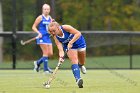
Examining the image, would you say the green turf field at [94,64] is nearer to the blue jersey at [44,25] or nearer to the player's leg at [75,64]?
the blue jersey at [44,25]

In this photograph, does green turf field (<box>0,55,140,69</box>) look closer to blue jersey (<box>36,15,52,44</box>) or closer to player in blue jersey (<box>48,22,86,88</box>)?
blue jersey (<box>36,15,52,44</box>)

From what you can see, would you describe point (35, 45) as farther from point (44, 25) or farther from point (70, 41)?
point (70, 41)

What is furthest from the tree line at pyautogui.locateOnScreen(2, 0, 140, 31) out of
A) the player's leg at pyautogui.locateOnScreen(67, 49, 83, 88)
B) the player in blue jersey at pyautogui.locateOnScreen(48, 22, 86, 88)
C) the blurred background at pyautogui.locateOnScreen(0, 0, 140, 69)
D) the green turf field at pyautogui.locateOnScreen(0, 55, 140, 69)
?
the player's leg at pyautogui.locateOnScreen(67, 49, 83, 88)

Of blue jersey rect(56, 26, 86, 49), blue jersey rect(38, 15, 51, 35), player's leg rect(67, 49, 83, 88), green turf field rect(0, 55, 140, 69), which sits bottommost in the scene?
green turf field rect(0, 55, 140, 69)

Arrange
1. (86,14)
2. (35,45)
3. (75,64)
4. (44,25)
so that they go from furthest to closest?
(86,14) → (35,45) → (44,25) → (75,64)

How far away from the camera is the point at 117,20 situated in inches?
1339

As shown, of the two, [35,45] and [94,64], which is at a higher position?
[35,45]

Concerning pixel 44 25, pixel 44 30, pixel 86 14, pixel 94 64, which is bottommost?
pixel 94 64

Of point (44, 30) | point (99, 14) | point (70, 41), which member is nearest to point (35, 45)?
point (44, 30)

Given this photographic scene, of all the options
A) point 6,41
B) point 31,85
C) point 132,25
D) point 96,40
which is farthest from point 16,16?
point 132,25

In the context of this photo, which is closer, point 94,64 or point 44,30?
point 44,30

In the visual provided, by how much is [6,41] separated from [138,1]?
502 inches

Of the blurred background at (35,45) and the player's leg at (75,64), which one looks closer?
the player's leg at (75,64)

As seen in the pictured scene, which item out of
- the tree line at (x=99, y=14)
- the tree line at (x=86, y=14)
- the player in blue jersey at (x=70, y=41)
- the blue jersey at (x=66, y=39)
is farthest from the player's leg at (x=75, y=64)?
the tree line at (x=99, y=14)
